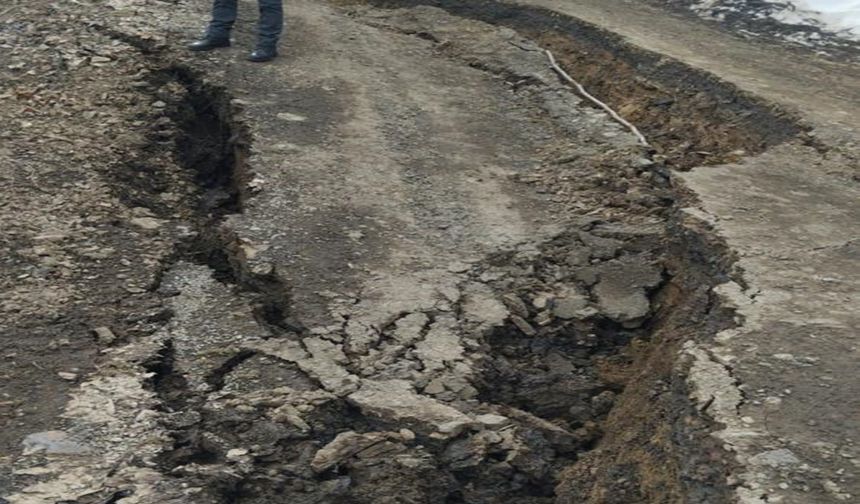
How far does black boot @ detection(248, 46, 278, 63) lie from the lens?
7.10 m

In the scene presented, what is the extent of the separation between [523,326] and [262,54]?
3.17 metres

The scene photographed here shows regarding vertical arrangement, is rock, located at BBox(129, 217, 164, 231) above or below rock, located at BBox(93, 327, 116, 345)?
above

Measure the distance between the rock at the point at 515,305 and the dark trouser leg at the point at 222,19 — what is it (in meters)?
3.20

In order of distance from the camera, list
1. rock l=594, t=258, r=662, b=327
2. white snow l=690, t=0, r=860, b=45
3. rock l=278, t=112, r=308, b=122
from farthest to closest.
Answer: white snow l=690, t=0, r=860, b=45 < rock l=278, t=112, r=308, b=122 < rock l=594, t=258, r=662, b=327

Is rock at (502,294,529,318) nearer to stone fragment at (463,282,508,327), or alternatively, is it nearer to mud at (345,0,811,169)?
stone fragment at (463,282,508,327)

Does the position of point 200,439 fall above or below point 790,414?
below

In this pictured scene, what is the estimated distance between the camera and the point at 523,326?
4770 mm

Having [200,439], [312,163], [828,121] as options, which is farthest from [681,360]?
[828,121]

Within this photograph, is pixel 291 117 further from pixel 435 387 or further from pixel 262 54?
pixel 435 387

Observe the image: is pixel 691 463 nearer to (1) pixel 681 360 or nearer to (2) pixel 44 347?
(1) pixel 681 360

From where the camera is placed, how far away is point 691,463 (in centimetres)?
354

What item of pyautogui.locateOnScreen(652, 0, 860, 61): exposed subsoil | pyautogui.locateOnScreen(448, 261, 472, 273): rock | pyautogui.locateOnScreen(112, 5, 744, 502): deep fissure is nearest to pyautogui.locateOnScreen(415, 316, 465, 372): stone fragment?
pyautogui.locateOnScreen(112, 5, 744, 502): deep fissure

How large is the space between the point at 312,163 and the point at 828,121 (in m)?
2.94

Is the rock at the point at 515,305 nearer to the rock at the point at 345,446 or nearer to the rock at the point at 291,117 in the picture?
the rock at the point at 345,446
